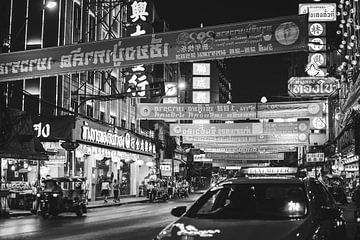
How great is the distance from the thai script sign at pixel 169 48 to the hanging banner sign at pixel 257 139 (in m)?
21.9

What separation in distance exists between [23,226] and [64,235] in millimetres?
4106

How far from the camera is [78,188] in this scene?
2619cm

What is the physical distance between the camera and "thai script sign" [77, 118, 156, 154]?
3687 cm

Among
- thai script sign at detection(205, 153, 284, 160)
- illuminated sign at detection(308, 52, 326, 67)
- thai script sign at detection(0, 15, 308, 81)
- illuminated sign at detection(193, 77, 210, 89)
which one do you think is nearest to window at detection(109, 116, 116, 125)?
illuminated sign at detection(193, 77, 210, 89)

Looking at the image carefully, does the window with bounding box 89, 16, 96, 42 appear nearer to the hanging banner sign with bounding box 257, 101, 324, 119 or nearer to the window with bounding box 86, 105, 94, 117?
the window with bounding box 86, 105, 94, 117

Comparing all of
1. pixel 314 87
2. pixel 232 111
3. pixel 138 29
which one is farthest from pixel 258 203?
pixel 138 29

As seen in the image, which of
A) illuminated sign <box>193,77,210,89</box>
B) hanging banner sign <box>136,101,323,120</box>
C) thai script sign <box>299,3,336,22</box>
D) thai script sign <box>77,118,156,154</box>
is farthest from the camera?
illuminated sign <box>193,77,210,89</box>

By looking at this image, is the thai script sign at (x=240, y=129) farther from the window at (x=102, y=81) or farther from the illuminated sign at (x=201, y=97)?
the illuminated sign at (x=201, y=97)

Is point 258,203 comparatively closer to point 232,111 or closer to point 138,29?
point 232,111

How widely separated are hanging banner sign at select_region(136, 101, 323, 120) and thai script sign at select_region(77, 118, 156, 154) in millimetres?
5047

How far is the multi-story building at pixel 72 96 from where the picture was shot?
113 ft

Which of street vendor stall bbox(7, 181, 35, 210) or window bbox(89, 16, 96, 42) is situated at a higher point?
window bbox(89, 16, 96, 42)

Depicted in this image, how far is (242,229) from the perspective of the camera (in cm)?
568

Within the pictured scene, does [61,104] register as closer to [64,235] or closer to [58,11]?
[58,11]
